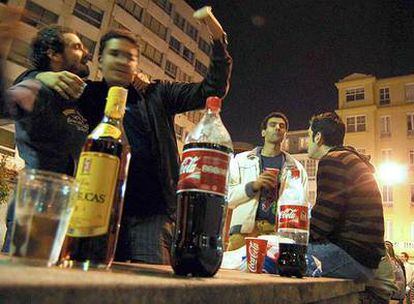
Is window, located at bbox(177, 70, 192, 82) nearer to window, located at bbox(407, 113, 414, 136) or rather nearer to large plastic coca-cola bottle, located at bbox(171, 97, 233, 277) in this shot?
window, located at bbox(407, 113, 414, 136)

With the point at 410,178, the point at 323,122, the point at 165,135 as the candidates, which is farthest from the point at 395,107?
the point at 165,135

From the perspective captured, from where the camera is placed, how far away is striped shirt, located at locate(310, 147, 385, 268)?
2672 mm

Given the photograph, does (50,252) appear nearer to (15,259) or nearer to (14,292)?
(15,259)

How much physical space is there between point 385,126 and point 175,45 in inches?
717

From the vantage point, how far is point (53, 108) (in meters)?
1.89

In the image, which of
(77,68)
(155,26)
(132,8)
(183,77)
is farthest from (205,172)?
(183,77)

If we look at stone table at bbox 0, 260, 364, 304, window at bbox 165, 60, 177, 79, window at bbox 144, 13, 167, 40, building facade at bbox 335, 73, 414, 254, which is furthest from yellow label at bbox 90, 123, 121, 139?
window at bbox 165, 60, 177, 79

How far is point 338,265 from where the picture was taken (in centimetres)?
248

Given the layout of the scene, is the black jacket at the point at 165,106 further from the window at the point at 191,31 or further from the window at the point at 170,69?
the window at the point at 191,31

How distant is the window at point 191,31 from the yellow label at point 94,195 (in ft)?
108

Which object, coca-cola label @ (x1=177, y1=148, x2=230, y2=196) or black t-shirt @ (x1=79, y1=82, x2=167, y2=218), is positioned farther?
black t-shirt @ (x1=79, y1=82, x2=167, y2=218)

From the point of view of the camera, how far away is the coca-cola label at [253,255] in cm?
196

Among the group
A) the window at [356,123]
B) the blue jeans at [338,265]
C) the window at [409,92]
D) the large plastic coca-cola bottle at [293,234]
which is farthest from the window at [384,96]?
the large plastic coca-cola bottle at [293,234]

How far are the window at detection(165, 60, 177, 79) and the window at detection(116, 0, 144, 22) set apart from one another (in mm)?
4059
